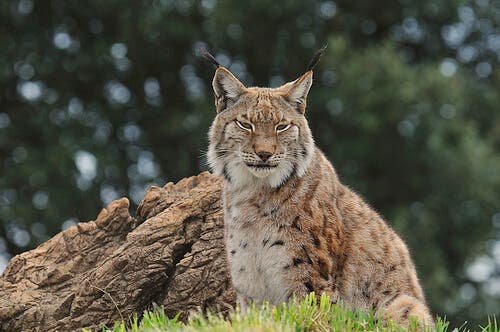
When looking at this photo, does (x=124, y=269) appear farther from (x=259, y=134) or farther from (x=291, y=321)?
(x=291, y=321)

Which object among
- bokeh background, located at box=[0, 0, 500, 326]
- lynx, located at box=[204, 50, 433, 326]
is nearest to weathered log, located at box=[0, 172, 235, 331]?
lynx, located at box=[204, 50, 433, 326]

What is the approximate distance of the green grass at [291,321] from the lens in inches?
273

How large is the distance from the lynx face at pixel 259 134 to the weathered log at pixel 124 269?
1305 mm

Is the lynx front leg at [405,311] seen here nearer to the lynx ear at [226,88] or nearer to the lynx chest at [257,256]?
the lynx chest at [257,256]

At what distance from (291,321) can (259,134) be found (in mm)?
1803

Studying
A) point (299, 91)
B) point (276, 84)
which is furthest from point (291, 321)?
point (276, 84)

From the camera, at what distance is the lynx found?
27.0 ft

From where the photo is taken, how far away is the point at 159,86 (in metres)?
23.2

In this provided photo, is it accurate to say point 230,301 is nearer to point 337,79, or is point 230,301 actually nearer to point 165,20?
point 337,79

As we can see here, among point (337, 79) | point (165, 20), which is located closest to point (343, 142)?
point (337, 79)

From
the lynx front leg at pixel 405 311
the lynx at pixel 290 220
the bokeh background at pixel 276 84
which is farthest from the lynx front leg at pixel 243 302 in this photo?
the bokeh background at pixel 276 84

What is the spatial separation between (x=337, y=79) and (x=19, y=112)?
7.50 m

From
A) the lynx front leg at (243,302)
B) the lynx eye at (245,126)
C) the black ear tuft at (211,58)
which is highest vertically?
the black ear tuft at (211,58)

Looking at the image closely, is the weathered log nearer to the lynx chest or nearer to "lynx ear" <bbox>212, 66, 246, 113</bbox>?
the lynx chest
